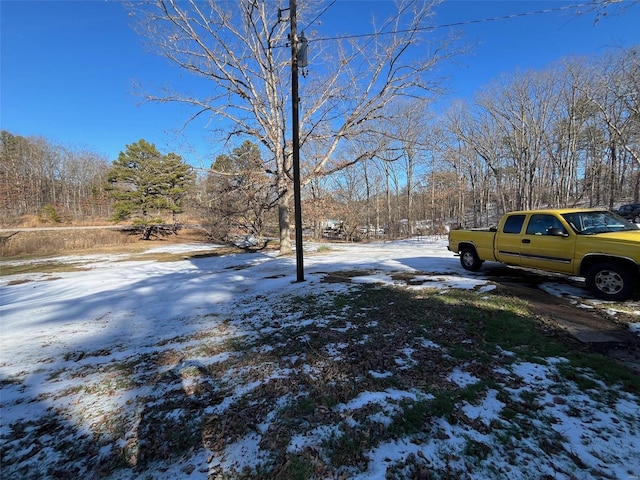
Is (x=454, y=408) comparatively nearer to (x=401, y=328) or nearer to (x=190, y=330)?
(x=401, y=328)

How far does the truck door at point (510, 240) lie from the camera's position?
23.3 ft

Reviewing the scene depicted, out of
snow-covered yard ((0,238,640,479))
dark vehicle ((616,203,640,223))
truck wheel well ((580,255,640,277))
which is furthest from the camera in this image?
dark vehicle ((616,203,640,223))

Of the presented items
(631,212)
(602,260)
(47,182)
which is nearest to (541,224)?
(602,260)

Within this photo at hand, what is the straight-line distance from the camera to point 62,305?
7.36 meters

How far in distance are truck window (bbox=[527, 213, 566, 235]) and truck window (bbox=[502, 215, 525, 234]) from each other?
0.86ft

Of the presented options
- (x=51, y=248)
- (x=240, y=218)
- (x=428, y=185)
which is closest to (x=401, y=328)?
(x=240, y=218)

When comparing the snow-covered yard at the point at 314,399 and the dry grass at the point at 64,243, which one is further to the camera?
the dry grass at the point at 64,243

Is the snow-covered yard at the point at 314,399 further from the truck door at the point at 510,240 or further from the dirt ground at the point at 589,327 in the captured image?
the truck door at the point at 510,240

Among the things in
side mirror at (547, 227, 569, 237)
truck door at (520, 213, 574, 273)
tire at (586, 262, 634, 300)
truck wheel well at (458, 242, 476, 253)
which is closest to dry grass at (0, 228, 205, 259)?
truck wheel well at (458, 242, 476, 253)

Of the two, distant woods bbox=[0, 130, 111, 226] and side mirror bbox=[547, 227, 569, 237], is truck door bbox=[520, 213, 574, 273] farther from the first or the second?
distant woods bbox=[0, 130, 111, 226]

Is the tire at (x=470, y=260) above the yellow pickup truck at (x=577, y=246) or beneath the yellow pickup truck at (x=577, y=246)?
beneath

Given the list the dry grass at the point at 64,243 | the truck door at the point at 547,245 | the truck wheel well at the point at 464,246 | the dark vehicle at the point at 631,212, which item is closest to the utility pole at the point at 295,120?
the truck wheel well at the point at 464,246

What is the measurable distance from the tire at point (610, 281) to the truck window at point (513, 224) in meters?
1.85

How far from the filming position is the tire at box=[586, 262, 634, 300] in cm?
514
